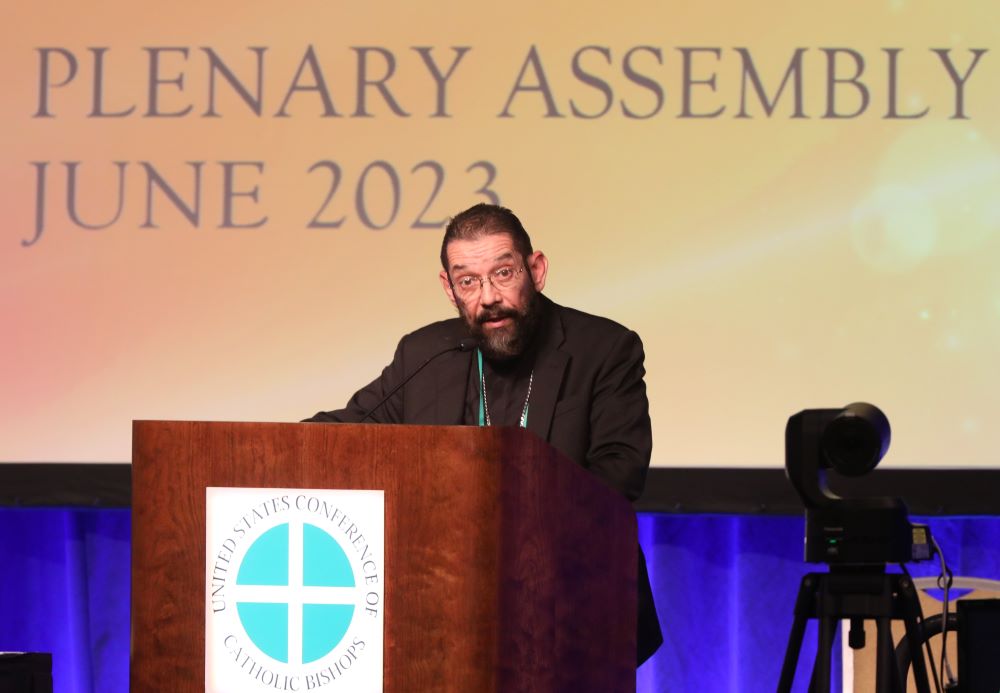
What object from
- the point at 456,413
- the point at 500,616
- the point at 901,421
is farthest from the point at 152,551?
the point at 901,421

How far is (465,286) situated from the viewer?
3.34m

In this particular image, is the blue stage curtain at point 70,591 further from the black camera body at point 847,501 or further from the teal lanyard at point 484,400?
the black camera body at point 847,501

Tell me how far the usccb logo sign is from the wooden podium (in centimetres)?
2

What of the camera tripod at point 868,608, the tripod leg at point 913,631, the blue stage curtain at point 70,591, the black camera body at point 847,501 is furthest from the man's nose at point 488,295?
the blue stage curtain at point 70,591

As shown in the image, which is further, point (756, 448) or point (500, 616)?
point (756, 448)

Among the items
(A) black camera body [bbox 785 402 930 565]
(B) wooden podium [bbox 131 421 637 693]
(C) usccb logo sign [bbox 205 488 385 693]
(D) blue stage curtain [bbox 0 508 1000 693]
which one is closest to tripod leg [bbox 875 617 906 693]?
(A) black camera body [bbox 785 402 930 565]

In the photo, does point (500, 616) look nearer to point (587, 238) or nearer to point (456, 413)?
point (456, 413)

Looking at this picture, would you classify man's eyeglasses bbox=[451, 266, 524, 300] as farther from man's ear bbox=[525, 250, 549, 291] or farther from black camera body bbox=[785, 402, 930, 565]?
black camera body bbox=[785, 402, 930, 565]

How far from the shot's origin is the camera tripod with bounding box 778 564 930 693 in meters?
2.60

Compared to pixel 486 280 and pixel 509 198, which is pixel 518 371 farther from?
pixel 509 198

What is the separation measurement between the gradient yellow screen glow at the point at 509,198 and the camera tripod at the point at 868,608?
1.65 m

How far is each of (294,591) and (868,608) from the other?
3.54 feet

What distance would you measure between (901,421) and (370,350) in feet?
5.17

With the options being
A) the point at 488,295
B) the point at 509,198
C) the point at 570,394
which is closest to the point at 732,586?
the point at 509,198
